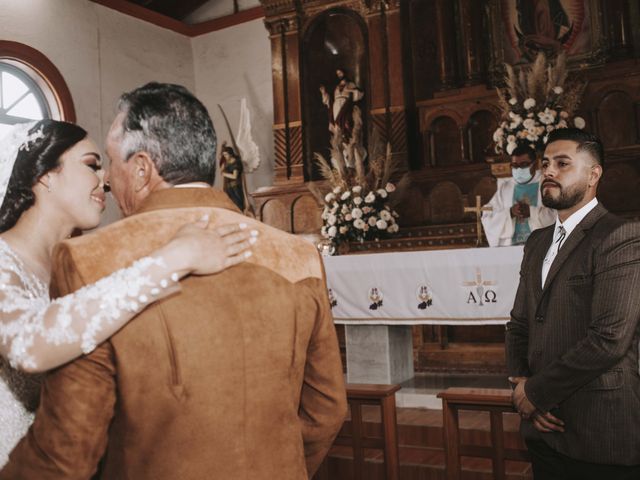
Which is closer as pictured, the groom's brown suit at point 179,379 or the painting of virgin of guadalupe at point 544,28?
the groom's brown suit at point 179,379

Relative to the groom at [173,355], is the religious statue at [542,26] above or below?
above

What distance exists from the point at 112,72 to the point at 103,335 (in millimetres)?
8817

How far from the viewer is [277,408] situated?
152cm

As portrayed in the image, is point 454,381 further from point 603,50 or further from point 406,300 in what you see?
point 603,50

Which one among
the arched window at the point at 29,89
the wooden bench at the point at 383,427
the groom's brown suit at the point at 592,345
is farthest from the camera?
the arched window at the point at 29,89

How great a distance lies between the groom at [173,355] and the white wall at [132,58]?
7.78m

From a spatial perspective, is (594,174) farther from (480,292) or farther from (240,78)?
(240,78)

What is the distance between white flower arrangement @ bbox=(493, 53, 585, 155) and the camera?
559cm

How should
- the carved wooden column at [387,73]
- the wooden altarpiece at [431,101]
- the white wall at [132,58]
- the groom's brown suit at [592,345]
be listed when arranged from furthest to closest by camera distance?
1. the white wall at [132,58]
2. the carved wooden column at [387,73]
3. the wooden altarpiece at [431,101]
4. the groom's brown suit at [592,345]

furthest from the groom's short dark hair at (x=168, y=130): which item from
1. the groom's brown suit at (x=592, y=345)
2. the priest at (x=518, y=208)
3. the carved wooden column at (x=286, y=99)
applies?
the carved wooden column at (x=286, y=99)

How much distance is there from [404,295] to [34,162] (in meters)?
3.53

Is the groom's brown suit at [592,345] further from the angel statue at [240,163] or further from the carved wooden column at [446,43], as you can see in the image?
the angel statue at [240,163]

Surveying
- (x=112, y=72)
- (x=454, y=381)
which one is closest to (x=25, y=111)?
(x=112, y=72)

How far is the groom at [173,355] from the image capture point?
1.36 m
